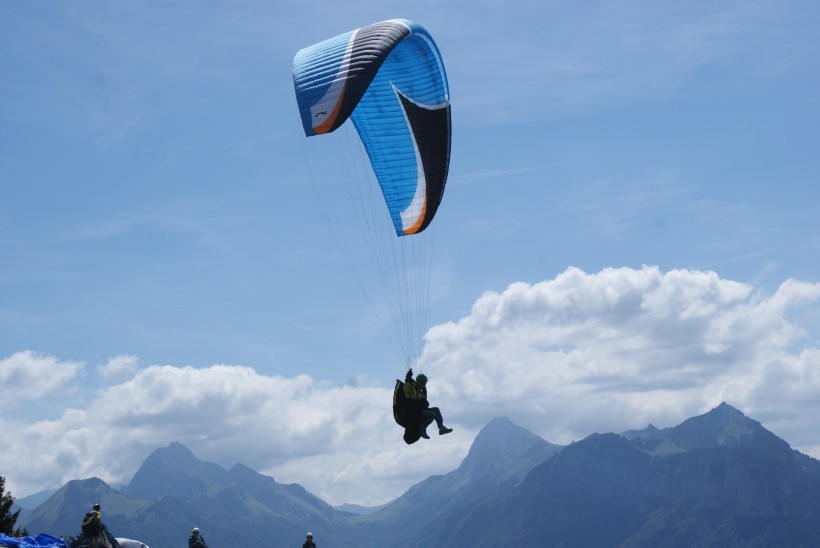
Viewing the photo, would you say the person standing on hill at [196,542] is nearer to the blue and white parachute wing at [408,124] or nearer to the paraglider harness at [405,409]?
the paraglider harness at [405,409]

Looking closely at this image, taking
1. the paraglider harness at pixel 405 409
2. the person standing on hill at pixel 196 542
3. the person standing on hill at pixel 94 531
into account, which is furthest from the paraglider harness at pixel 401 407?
the person standing on hill at pixel 94 531

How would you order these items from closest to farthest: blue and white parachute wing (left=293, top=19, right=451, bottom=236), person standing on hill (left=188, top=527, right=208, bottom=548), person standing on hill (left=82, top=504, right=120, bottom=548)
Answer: person standing on hill (left=82, top=504, right=120, bottom=548) < person standing on hill (left=188, top=527, right=208, bottom=548) < blue and white parachute wing (left=293, top=19, right=451, bottom=236)

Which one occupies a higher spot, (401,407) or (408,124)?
(408,124)

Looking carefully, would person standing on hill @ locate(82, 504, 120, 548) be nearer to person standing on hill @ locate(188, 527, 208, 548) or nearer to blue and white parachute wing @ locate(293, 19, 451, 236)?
person standing on hill @ locate(188, 527, 208, 548)

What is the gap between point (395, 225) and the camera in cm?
3309

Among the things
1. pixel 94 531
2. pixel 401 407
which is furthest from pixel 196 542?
pixel 401 407

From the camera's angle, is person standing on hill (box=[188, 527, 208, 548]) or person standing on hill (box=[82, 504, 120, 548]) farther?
person standing on hill (box=[188, 527, 208, 548])

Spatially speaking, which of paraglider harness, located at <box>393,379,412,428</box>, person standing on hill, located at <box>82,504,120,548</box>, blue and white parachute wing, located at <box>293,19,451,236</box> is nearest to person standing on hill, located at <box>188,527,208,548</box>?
person standing on hill, located at <box>82,504,120,548</box>

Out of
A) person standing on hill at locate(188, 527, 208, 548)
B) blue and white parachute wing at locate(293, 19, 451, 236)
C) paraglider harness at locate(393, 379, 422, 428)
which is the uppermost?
blue and white parachute wing at locate(293, 19, 451, 236)

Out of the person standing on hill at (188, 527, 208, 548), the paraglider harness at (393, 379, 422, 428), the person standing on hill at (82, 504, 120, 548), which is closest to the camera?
the person standing on hill at (82, 504, 120, 548)

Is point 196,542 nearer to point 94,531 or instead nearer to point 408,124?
point 94,531

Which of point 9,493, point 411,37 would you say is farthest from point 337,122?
point 9,493

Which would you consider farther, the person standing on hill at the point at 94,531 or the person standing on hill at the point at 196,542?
the person standing on hill at the point at 196,542

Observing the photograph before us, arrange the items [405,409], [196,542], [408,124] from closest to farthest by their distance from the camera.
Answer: [196,542] → [405,409] → [408,124]
